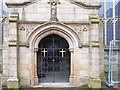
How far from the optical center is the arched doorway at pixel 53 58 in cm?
1286

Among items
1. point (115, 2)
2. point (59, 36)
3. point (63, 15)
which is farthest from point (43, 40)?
point (115, 2)

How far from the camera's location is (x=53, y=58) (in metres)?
12.9

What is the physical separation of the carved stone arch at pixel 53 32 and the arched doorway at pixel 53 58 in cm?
75

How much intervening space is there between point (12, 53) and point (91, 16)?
14.3 feet

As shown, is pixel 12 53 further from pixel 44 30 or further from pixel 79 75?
pixel 79 75

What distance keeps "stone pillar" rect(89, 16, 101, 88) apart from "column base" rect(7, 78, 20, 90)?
3624mm

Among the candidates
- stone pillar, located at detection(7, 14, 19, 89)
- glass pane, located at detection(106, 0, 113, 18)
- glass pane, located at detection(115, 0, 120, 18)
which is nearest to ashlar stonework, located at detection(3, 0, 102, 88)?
stone pillar, located at detection(7, 14, 19, 89)

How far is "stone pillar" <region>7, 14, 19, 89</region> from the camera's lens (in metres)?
11.6

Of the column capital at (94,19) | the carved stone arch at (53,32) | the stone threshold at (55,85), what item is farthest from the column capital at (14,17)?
the column capital at (94,19)

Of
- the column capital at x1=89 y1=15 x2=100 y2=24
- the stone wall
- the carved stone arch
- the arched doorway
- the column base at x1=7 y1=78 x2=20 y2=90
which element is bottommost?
the column base at x1=7 y1=78 x2=20 y2=90

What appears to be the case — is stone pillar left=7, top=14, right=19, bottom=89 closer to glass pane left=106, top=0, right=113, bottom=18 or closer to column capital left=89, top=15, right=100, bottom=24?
column capital left=89, top=15, right=100, bottom=24

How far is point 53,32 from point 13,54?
2288mm

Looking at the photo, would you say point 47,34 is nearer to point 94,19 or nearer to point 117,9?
point 94,19

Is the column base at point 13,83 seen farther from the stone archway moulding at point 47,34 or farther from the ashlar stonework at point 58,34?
the stone archway moulding at point 47,34
